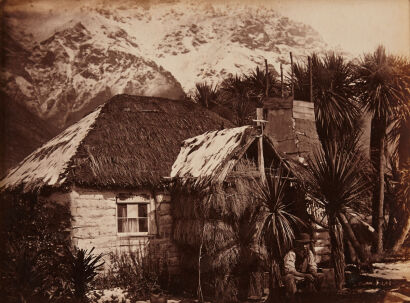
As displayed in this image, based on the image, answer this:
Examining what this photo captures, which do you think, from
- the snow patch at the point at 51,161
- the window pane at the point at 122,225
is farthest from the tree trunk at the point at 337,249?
the snow patch at the point at 51,161

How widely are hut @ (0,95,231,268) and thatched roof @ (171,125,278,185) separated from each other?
0.71 metres

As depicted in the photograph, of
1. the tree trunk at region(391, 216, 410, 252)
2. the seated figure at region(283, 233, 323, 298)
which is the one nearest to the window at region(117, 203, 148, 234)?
the seated figure at region(283, 233, 323, 298)

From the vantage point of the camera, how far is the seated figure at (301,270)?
1045cm

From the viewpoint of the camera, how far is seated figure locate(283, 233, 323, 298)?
10445mm

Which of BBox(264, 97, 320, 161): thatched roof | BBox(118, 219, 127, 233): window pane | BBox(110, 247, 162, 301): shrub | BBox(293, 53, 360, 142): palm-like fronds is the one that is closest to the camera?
BBox(110, 247, 162, 301): shrub

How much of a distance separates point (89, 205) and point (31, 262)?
3362mm

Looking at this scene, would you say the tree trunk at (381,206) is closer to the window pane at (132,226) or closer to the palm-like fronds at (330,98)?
the palm-like fronds at (330,98)

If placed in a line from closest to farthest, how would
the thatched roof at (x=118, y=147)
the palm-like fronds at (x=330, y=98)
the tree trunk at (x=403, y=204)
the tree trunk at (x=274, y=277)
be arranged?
1. the tree trunk at (x=274, y=277)
2. the thatched roof at (x=118, y=147)
3. the tree trunk at (x=403, y=204)
4. the palm-like fronds at (x=330, y=98)

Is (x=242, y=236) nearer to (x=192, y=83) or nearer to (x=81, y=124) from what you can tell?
(x=81, y=124)

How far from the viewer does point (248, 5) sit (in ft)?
35.0

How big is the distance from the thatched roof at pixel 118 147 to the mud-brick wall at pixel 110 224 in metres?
0.37

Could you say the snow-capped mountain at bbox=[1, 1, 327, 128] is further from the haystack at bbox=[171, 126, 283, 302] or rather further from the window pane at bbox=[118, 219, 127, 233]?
the window pane at bbox=[118, 219, 127, 233]

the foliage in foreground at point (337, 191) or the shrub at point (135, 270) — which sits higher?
the foliage in foreground at point (337, 191)

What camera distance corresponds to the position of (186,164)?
44.5 feet
